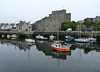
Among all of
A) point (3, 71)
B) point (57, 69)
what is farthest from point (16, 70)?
point (57, 69)

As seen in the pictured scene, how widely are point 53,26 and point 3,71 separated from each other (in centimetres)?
3821

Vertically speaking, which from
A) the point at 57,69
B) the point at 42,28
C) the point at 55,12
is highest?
the point at 55,12

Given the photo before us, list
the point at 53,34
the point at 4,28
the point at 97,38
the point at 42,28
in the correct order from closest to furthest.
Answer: the point at 97,38 → the point at 53,34 → the point at 42,28 → the point at 4,28

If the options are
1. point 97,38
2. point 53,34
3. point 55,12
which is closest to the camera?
point 97,38

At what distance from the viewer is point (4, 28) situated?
63719mm

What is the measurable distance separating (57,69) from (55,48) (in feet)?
24.8

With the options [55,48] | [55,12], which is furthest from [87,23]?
[55,48]

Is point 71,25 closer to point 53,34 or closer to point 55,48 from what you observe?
point 53,34

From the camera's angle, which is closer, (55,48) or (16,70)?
(16,70)

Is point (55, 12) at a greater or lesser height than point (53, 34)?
greater

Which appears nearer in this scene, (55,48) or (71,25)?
(55,48)

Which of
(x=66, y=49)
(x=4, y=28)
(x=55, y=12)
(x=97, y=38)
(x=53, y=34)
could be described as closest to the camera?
(x=66, y=49)

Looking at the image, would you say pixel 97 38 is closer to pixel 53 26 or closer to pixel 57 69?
pixel 53 26

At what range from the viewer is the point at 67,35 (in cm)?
3756
